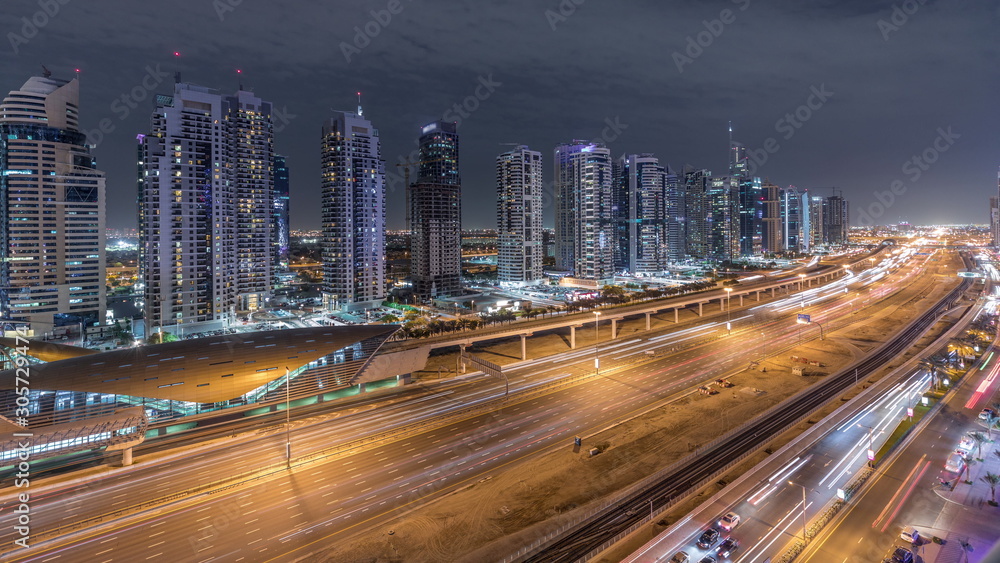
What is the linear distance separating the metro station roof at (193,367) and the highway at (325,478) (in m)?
7.52

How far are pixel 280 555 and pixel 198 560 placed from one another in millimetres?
4387

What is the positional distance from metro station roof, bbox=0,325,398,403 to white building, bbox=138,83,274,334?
4584 cm

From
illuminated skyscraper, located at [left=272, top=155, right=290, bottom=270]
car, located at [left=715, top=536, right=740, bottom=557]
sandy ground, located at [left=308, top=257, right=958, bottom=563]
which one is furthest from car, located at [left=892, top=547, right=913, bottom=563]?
illuminated skyscraper, located at [left=272, top=155, right=290, bottom=270]

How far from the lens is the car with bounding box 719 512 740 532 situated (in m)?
26.8

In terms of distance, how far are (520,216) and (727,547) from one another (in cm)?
11988

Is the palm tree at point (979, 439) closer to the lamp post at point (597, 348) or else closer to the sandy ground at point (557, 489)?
the sandy ground at point (557, 489)

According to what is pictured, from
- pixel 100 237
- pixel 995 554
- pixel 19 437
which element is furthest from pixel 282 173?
pixel 995 554

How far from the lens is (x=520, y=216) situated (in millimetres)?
139875

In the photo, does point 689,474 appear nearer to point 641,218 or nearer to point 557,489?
point 557,489

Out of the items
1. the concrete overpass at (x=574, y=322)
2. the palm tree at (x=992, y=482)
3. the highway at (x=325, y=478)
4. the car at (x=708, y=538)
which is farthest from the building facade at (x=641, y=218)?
the car at (x=708, y=538)

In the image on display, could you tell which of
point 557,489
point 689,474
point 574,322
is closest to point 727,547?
point 689,474

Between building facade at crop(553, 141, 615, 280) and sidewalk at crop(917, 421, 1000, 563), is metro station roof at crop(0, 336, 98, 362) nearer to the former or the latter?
sidewalk at crop(917, 421, 1000, 563)

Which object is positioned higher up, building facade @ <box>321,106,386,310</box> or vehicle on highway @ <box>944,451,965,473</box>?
building facade @ <box>321,106,386,310</box>

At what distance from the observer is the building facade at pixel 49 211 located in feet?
249
